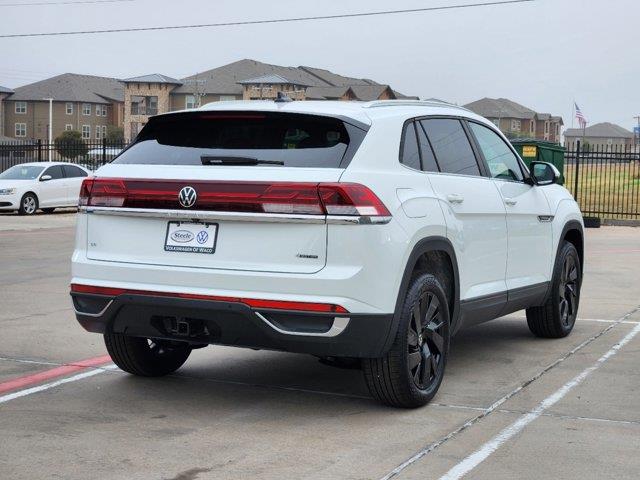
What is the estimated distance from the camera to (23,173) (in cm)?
2852

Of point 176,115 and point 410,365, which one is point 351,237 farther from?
point 176,115

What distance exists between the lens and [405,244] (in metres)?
6.01

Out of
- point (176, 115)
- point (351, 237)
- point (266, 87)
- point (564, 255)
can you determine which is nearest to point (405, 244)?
point (351, 237)

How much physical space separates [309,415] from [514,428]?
1155mm

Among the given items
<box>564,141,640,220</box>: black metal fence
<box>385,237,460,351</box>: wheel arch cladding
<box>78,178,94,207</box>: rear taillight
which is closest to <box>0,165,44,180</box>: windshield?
<box>564,141,640,220</box>: black metal fence

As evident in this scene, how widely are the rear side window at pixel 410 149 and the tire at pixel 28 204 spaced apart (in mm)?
22513

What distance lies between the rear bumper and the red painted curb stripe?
1.17 meters

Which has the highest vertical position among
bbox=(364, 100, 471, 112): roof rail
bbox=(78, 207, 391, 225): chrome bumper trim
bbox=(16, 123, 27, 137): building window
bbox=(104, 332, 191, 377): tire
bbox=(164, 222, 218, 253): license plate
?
bbox=(16, 123, 27, 137): building window

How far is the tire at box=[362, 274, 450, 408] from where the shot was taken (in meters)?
6.05

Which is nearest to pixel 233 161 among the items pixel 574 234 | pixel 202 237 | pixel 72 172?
pixel 202 237

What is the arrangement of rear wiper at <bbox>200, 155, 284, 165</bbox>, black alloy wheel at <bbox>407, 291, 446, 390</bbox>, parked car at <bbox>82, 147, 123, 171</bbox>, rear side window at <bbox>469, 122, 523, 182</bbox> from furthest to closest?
parked car at <bbox>82, 147, 123, 171</bbox> < rear side window at <bbox>469, 122, 523, 182</bbox> < black alloy wheel at <bbox>407, 291, 446, 390</bbox> < rear wiper at <bbox>200, 155, 284, 165</bbox>

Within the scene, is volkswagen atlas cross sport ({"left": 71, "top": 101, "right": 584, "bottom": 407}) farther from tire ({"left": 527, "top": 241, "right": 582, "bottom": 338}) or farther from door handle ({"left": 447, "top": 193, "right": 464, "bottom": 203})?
tire ({"left": 527, "top": 241, "right": 582, "bottom": 338})

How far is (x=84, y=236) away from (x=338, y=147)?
161 centimetres

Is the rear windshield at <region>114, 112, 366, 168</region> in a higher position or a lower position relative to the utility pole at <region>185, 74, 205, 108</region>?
lower
